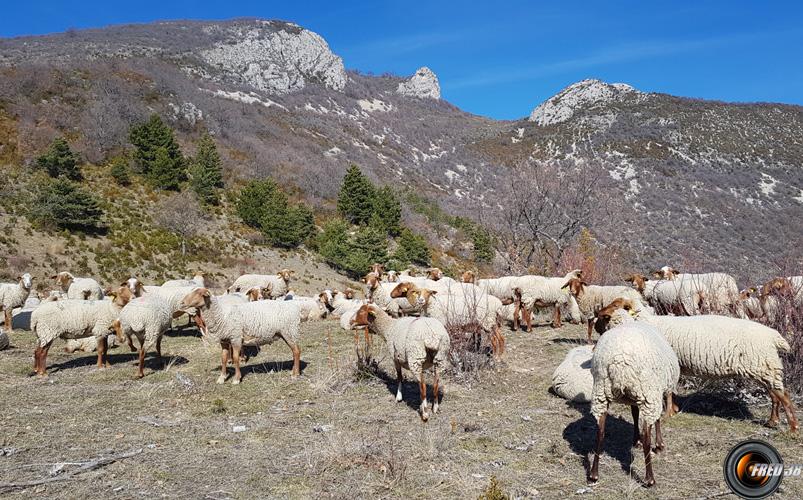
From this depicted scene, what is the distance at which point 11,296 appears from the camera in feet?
51.5

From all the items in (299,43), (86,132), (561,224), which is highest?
(299,43)

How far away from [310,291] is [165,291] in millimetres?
19572

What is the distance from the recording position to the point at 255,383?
9.81 m

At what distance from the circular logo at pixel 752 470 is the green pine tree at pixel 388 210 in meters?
44.5

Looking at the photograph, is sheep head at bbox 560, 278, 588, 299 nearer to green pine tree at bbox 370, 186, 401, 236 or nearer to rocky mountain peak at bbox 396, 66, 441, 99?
green pine tree at bbox 370, 186, 401, 236

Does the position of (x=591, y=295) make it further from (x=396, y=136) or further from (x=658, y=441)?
(x=396, y=136)

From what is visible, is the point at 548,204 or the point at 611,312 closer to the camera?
the point at 611,312

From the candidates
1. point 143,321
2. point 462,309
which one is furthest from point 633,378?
point 143,321

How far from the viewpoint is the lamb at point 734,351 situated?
6586 mm

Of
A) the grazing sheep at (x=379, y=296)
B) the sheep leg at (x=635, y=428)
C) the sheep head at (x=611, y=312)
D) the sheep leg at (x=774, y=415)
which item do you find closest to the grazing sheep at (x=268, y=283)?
the grazing sheep at (x=379, y=296)

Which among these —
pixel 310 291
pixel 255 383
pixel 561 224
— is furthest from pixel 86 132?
pixel 255 383

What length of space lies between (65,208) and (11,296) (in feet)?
57.2

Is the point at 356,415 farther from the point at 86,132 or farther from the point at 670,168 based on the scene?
the point at 670,168

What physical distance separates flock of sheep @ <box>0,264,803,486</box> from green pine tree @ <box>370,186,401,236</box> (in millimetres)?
32944
